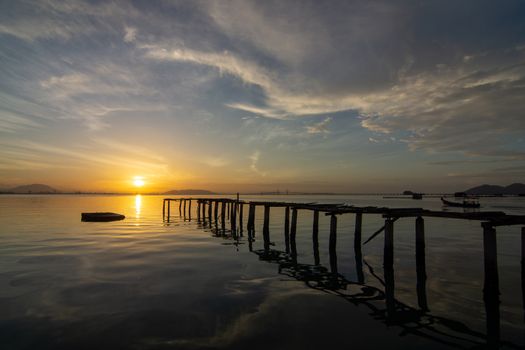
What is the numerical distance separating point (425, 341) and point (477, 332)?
1858 mm

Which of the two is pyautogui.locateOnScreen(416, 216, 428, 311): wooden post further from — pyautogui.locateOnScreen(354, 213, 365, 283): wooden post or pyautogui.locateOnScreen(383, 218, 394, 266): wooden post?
pyautogui.locateOnScreen(354, 213, 365, 283): wooden post

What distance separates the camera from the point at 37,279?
42.8ft

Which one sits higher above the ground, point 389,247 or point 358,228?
point 358,228

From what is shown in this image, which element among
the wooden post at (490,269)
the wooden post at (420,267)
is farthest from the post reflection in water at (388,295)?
the wooden post at (490,269)

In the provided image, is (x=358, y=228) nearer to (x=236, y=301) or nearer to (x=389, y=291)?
(x=389, y=291)

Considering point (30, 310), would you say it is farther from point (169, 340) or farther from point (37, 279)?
point (169, 340)

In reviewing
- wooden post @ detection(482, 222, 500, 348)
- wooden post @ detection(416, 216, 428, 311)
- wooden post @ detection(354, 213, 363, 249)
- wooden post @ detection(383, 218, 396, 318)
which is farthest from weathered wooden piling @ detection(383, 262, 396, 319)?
wooden post @ detection(354, 213, 363, 249)

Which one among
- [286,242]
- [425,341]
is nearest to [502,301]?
[425,341]

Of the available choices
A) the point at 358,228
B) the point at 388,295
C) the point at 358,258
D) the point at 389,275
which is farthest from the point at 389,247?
the point at 358,228

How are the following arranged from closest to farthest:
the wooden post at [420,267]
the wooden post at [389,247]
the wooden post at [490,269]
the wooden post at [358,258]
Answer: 1. the wooden post at [490,269]
2. the wooden post at [420,267]
3. the wooden post at [358,258]
4. the wooden post at [389,247]

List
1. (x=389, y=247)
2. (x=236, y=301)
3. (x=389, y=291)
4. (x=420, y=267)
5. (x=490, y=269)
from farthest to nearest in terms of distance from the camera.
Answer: (x=389, y=247)
(x=420, y=267)
(x=389, y=291)
(x=490, y=269)
(x=236, y=301)

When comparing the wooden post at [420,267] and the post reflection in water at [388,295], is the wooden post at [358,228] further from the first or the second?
the wooden post at [420,267]

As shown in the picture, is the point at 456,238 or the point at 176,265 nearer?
the point at 176,265

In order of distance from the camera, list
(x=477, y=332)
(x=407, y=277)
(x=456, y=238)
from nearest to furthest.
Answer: (x=477, y=332) < (x=407, y=277) < (x=456, y=238)
